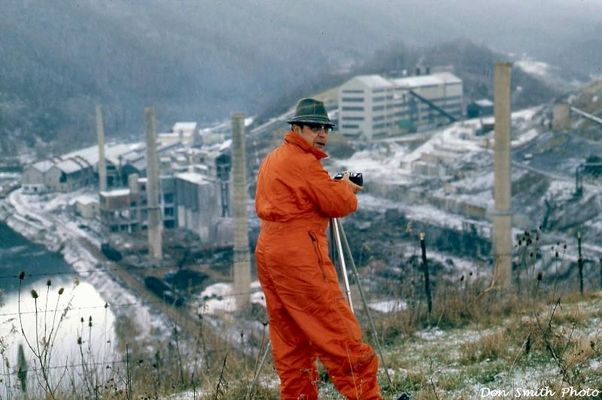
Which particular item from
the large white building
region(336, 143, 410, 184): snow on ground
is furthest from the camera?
the large white building

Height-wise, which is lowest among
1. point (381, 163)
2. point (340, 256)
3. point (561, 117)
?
point (381, 163)

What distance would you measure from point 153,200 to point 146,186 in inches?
61.3

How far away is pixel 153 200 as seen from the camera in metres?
17.3

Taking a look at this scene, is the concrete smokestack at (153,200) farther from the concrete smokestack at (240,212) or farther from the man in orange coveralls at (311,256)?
the man in orange coveralls at (311,256)

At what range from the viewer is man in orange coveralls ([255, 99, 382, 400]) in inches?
59.5

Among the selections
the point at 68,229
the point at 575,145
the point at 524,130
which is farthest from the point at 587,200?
the point at 68,229

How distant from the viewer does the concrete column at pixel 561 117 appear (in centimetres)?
2048

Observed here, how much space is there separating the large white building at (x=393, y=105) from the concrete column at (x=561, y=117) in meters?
5.41

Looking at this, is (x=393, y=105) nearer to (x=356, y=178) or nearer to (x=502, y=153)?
(x=502, y=153)

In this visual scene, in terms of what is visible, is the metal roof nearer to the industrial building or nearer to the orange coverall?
the industrial building

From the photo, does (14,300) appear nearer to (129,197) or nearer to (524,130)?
(129,197)

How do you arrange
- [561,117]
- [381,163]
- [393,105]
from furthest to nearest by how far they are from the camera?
[393,105], [381,163], [561,117]

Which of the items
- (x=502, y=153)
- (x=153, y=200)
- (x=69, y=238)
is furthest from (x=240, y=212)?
(x=502, y=153)

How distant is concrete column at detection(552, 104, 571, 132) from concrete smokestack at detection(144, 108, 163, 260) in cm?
1125
